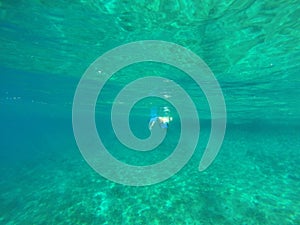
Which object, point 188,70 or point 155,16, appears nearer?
point 155,16

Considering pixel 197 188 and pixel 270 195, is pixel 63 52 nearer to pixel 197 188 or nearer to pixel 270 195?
pixel 197 188

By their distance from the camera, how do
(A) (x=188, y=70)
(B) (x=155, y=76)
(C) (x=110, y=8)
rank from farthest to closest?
(B) (x=155, y=76)
(A) (x=188, y=70)
(C) (x=110, y=8)

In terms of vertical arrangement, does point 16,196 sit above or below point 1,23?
below

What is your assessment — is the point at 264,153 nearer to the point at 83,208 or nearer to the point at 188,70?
the point at 188,70

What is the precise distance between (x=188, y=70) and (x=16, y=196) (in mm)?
14968

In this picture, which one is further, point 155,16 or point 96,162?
point 96,162

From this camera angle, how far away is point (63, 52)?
13484 mm

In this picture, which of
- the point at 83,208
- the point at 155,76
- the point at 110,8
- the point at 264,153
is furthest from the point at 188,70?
the point at 264,153

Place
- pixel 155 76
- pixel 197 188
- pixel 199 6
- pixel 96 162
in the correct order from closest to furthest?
pixel 199 6, pixel 197 188, pixel 155 76, pixel 96 162

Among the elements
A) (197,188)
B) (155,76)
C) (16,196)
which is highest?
(155,76)

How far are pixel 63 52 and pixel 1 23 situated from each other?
12.3ft

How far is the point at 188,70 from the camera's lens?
15133 mm

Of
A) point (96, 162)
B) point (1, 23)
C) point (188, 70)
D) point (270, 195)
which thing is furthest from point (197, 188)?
point (1, 23)

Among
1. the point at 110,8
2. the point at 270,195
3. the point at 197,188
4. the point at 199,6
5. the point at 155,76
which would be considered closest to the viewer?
the point at 199,6
